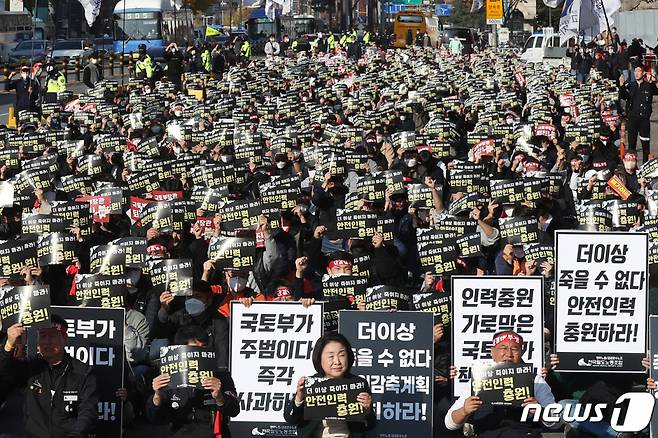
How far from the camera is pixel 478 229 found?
627 inches

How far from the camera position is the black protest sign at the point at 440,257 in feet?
43.2

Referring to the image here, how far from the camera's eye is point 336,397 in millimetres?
9367

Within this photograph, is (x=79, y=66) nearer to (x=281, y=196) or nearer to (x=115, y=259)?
(x=281, y=196)

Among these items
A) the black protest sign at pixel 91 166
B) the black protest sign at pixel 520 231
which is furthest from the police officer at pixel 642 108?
the black protest sign at pixel 520 231

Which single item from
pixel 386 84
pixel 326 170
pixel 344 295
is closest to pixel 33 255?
pixel 344 295

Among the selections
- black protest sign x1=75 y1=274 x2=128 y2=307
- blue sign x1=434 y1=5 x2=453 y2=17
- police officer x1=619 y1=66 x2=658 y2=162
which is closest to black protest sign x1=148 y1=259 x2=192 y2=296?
black protest sign x1=75 y1=274 x2=128 y2=307

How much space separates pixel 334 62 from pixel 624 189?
30120 millimetres

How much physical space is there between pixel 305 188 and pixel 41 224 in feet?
16.4

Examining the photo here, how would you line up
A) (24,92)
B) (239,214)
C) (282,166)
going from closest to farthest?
(239,214) → (282,166) → (24,92)

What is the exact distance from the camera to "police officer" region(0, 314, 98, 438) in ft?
32.7

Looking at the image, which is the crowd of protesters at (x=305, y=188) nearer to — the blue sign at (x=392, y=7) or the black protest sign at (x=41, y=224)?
the black protest sign at (x=41, y=224)

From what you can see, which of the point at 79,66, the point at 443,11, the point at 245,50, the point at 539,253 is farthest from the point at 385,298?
the point at 443,11

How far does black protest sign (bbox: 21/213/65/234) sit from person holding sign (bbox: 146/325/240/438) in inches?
235

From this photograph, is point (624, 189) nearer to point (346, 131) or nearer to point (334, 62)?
point (346, 131)
